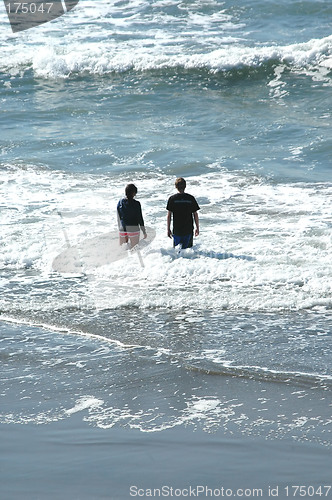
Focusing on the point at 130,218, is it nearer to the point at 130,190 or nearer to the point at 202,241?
the point at 130,190

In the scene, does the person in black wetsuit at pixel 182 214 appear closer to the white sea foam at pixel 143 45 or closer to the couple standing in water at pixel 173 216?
the couple standing in water at pixel 173 216

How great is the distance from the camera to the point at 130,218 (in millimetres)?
9586

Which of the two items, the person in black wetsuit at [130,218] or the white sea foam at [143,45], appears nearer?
the person in black wetsuit at [130,218]

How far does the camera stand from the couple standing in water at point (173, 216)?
938 centimetres

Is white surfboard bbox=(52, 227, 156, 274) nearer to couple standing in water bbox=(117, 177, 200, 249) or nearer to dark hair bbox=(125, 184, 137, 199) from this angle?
couple standing in water bbox=(117, 177, 200, 249)

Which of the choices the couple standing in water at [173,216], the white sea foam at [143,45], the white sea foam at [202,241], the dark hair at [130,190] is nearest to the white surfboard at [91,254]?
the white sea foam at [202,241]

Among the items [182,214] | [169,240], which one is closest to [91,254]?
[169,240]

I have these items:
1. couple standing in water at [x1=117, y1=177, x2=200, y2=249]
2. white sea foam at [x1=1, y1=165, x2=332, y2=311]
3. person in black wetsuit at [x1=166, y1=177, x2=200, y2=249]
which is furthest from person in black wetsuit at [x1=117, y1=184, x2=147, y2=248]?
person in black wetsuit at [x1=166, y1=177, x2=200, y2=249]

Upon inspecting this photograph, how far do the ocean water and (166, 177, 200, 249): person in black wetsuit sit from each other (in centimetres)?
27

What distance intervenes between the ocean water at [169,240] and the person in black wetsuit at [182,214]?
0.27 meters

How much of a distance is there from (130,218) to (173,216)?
679 mm

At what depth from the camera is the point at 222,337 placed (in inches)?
275

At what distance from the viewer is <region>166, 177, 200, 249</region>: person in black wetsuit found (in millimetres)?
9375

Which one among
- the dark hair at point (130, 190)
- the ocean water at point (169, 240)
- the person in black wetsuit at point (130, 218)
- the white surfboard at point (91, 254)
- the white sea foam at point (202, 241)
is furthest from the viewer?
the white surfboard at point (91, 254)
